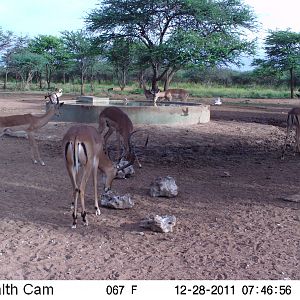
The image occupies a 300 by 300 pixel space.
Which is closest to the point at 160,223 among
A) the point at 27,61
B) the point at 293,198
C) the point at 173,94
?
the point at 293,198

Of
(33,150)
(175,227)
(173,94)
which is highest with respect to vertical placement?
(173,94)

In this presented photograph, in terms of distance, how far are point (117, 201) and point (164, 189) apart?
0.79 meters

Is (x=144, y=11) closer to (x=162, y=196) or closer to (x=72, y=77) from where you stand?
(x=162, y=196)

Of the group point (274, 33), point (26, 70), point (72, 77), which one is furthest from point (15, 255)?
point (72, 77)

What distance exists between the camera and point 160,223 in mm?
4941

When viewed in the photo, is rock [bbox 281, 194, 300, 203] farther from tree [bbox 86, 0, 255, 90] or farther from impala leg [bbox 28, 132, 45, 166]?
tree [bbox 86, 0, 255, 90]

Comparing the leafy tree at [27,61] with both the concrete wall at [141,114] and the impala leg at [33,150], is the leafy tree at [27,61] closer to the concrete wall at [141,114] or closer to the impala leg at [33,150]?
the concrete wall at [141,114]

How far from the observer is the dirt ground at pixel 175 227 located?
405cm

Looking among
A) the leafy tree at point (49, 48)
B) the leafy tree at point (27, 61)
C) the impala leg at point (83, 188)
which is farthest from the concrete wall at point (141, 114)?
the leafy tree at point (49, 48)

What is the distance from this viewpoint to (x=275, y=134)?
1290cm

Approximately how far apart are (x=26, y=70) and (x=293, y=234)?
4227 cm

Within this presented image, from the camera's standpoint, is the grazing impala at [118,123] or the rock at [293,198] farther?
the grazing impala at [118,123]

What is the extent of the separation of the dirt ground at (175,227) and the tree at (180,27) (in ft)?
49.5

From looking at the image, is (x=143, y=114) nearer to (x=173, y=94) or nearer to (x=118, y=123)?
(x=118, y=123)
